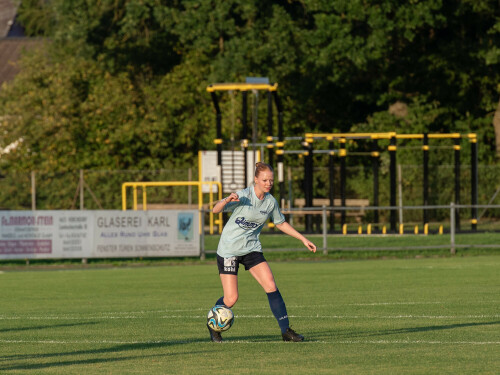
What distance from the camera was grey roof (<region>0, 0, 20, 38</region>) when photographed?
71.4m

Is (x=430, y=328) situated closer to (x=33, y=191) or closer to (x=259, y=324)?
(x=259, y=324)

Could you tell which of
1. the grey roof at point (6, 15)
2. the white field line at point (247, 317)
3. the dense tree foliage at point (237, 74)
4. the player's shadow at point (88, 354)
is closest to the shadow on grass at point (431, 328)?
the white field line at point (247, 317)

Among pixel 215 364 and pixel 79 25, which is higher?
pixel 79 25

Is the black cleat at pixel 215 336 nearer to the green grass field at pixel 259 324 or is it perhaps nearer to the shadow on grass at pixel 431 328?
the green grass field at pixel 259 324

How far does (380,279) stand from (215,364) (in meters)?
11.7

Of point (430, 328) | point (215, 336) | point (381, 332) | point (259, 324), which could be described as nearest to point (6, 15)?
point (259, 324)

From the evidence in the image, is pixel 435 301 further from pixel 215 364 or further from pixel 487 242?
pixel 487 242

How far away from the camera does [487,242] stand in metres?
31.9

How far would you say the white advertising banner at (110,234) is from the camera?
26.8m

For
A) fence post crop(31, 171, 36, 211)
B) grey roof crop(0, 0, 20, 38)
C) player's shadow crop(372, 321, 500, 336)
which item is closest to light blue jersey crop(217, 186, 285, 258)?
player's shadow crop(372, 321, 500, 336)

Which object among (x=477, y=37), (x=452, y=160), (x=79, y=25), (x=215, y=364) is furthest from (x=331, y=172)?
(x=215, y=364)

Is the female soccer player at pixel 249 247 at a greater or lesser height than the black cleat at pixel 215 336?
greater

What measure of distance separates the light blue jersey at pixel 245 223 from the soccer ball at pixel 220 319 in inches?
22.2

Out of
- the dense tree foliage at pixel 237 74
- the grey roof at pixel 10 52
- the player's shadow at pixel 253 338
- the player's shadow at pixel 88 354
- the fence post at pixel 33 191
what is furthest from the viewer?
the grey roof at pixel 10 52
